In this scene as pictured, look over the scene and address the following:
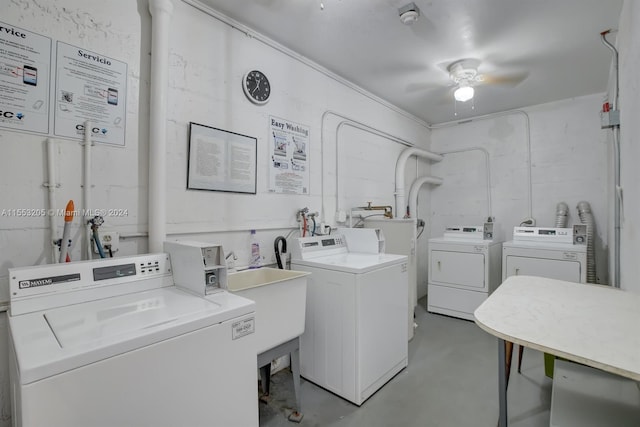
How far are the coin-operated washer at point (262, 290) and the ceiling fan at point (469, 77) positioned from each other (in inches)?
94.6

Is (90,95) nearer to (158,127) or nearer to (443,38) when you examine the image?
(158,127)

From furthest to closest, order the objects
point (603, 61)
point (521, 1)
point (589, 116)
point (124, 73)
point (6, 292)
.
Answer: point (589, 116)
point (603, 61)
point (521, 1)
point (124, 73)
point (6, 292)

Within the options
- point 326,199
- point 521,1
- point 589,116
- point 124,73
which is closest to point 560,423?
point 326,199

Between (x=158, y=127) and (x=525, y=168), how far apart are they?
4.24 metres

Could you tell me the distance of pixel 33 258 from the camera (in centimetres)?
138

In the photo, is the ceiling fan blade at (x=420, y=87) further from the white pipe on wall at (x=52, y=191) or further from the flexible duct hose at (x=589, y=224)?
the white pipe on wall at (x=52, y=191)

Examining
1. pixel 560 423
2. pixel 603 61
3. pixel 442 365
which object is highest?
pixel 603 61

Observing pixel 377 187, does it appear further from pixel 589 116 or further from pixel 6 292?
pixel 6 292

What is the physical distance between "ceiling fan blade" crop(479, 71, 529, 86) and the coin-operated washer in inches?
111

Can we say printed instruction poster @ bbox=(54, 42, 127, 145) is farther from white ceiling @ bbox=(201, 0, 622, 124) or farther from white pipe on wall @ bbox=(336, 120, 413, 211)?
white pipe on wall @ bbox=(336, 120, 413, 211)

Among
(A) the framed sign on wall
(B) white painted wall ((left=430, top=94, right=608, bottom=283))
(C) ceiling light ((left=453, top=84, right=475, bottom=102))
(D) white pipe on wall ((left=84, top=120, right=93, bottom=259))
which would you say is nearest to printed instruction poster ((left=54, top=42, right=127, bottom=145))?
(D) white pipe on wall ((left=84, top=120, right=93, bottom=259))

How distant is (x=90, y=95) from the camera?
154cm

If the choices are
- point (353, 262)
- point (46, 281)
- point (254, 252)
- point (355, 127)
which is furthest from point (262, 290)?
point (355, 127)

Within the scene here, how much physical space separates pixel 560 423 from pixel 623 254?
1.70m
